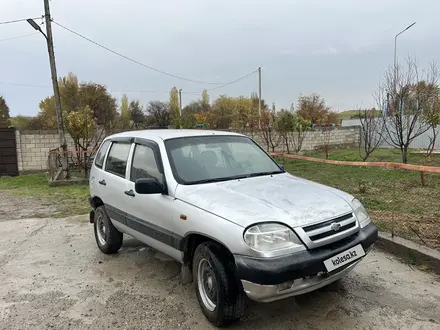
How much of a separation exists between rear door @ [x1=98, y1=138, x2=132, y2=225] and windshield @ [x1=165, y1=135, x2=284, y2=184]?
32.3 inches

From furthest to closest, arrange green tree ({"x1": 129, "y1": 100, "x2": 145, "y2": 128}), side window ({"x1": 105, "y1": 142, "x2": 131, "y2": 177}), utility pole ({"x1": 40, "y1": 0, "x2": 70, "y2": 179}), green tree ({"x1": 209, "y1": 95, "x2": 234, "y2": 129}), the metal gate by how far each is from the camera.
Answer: green tree ({"x1": 129, "y1": 100, "x2": 145, "y2": 128}), green tree ({"x1": 209, "y1": 95, "x2": 234, "y2": 129}), the metal gate, utility pole ({"x1": 40, "y1": 0, "x2": 70, "y2": 179}), side window ({"x1": 105, "y1": 142, "x2": 131, "y2": 177})

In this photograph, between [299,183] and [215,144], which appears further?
[215,144]

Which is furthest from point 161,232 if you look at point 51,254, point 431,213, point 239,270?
point 431,213

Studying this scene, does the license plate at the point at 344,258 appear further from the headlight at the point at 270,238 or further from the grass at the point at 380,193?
the grass at the point at 380,193

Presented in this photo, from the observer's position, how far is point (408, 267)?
13.1ft

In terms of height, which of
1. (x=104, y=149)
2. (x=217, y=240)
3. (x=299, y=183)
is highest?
(x=104, y=149)

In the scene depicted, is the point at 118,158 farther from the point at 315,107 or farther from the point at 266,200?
the point at 315,107

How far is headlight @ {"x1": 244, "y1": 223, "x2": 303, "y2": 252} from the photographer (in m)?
2.55

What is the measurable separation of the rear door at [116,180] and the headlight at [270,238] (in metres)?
1.96

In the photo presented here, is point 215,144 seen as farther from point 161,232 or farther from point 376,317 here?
point 376,317

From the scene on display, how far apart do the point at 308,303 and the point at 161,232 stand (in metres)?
1.57

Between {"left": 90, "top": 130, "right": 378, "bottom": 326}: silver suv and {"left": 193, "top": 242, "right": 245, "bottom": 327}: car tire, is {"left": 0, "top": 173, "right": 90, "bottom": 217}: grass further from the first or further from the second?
{"left": 193, "top": 242, "right": 245, "bottom": 327}: car tire

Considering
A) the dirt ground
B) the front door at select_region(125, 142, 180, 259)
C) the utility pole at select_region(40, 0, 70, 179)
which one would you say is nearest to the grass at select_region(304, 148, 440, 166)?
the dirt ground

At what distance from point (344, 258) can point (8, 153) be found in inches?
612
